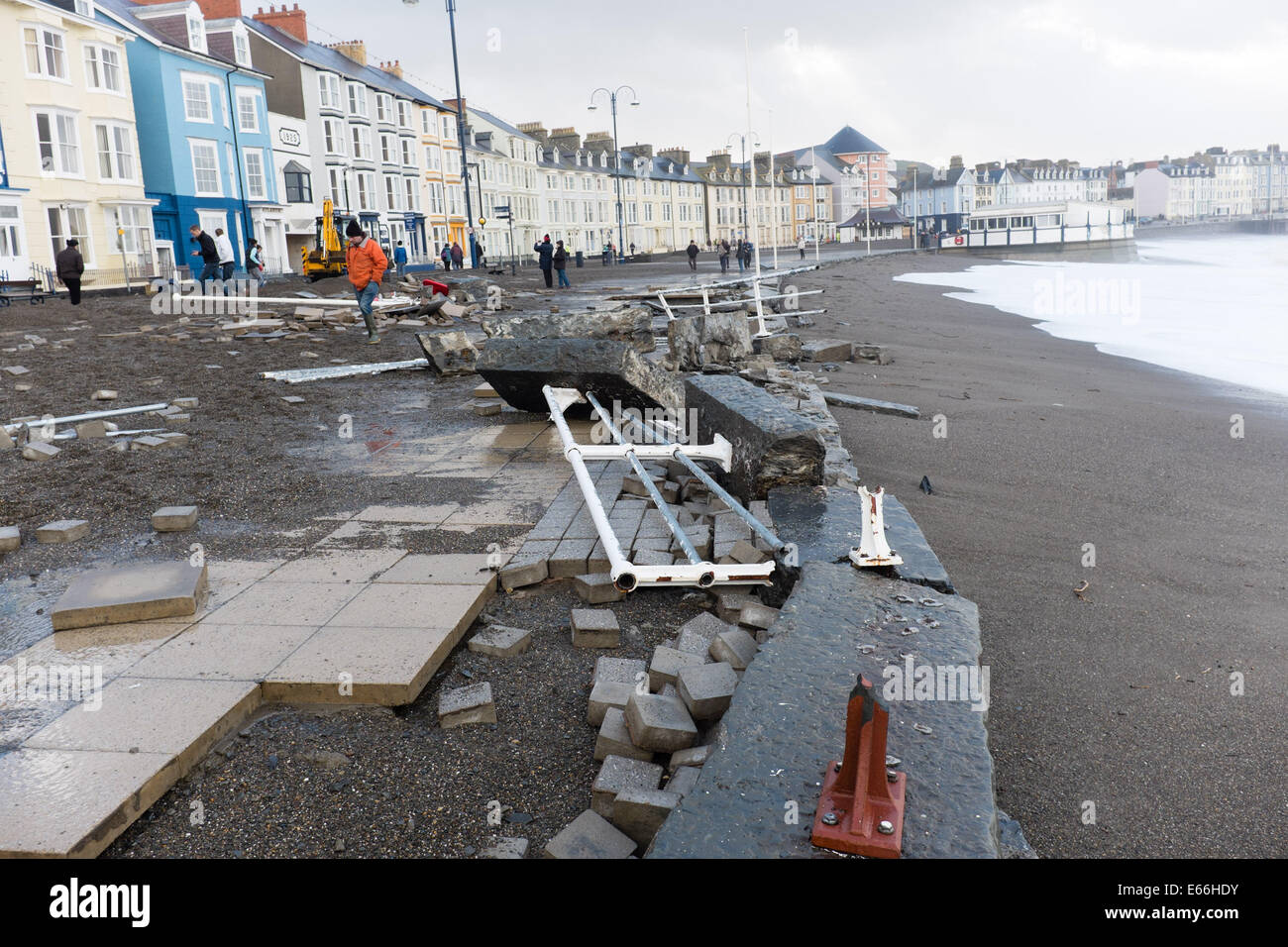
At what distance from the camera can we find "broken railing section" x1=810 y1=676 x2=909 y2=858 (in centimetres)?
224

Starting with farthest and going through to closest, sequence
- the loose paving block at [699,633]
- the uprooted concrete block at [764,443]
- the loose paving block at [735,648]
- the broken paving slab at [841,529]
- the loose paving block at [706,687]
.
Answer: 1. the uprooted concrete block at [764,443]
2. the broken paving slab at [841,529]
3. the loose paving block at [699,633]
4. the loose paving block at [735,648]
5. the loose paving block at [706,687]

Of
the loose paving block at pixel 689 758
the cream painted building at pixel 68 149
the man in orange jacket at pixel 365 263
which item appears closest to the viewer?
the loose paving block at pixel 689 758

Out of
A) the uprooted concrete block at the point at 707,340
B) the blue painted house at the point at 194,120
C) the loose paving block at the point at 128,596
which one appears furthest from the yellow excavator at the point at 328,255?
the loose paving block at the point at 128,596

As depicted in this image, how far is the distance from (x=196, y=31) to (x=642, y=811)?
43.9 metres

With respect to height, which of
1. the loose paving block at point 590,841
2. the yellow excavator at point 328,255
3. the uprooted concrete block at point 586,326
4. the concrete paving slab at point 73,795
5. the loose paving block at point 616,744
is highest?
the yellow excavator at point 328,255

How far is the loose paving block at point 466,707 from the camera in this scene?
3482 millimetres

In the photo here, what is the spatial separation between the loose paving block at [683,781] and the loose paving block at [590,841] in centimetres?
20

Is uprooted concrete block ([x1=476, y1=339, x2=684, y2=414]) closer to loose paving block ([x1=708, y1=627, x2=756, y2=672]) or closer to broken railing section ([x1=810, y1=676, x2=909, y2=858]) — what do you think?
loose paving block ([x1=708, y1=627, x2=756, y2=672])

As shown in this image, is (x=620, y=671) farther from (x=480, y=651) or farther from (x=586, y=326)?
(x=586, y=326)

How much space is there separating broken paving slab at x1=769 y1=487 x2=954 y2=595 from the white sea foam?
11.1 m

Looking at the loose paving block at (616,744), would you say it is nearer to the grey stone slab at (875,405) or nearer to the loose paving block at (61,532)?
the loose paving block at (61,532)

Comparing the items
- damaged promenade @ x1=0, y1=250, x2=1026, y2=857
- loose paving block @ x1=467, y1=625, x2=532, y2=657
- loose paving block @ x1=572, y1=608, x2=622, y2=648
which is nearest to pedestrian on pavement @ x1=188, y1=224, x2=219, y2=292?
damaged promenade @ x1=0, y1=250, x2=1026, y2=857

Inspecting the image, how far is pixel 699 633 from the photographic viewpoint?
4055 mm
